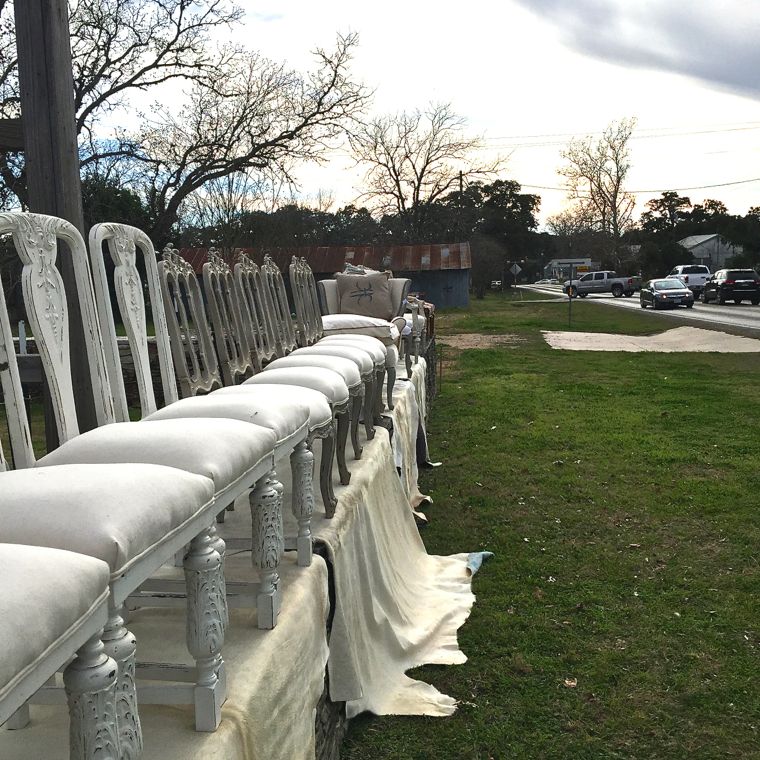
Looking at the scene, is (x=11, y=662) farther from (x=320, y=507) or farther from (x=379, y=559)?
(x=379, y=559)

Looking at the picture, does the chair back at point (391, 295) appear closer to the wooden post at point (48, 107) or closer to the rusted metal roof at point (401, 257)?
the wooden post at point (48, 107)

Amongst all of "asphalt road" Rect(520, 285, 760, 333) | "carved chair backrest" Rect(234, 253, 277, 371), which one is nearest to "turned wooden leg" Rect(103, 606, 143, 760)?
"carved chair backrest" Rect(234, 253, 277, 371)

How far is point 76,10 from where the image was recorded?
13422 mm

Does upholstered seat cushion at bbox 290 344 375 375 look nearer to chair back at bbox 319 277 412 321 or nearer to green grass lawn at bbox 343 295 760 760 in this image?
green grass lawn at bbox 343 295 760 760

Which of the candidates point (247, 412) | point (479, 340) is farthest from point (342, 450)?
point (479, 340)

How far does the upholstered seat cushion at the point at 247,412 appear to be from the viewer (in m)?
2.03

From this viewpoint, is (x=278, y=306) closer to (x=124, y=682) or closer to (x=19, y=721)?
(x=19, y=721)

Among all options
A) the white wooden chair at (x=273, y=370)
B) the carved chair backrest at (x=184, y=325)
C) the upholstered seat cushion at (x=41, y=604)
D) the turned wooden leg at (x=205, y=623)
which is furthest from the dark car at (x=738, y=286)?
the upholstered seat cushion at (x=41, y=604)

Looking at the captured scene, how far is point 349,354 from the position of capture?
13.0ft

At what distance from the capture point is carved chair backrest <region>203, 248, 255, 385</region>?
11.7 feet

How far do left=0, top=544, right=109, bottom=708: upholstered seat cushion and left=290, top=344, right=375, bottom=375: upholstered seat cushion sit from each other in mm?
2808

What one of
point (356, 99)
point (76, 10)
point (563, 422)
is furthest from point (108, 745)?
point (356, 99)

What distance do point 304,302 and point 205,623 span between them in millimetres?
4392

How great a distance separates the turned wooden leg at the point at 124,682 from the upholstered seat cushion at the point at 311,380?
5.96 feet
